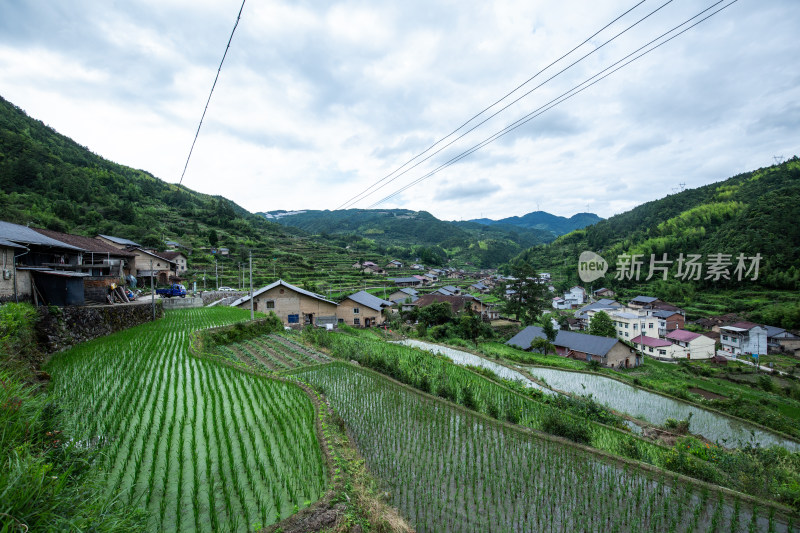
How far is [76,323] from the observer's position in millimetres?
10969

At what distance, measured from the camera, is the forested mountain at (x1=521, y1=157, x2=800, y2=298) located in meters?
39.0

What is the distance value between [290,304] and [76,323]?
1624 centimetres

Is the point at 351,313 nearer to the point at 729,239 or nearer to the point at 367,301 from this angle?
the point at 367,301

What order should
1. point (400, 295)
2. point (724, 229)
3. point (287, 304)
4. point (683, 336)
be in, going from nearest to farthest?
point (287, 304) < point (683, 336) < point (724, 229) < point (400, 295)

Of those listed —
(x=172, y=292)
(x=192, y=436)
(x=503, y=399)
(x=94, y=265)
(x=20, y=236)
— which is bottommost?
(x=503, y=399)

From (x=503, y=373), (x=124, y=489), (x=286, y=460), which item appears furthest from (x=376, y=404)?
(x=503, y=373)

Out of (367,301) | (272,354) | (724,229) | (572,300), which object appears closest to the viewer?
(272,354)

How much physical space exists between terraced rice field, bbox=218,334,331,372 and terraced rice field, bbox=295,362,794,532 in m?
5.97

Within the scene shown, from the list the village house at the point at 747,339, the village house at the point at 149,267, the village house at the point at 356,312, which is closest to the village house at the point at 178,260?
the village house at the point at 149,267

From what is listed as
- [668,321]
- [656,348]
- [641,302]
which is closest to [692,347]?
[656,348]

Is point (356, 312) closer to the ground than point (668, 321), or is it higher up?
higher up

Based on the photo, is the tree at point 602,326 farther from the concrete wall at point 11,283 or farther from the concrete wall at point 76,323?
the concrete wall at point 11,283

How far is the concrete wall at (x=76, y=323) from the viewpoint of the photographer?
9.64m

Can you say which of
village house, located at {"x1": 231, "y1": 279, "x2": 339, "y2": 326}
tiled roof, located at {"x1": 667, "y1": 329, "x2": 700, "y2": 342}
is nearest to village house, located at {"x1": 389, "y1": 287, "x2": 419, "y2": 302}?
village house, located at {"x1": 231, "y1": 279, "x2": 339, "y2": 326}
